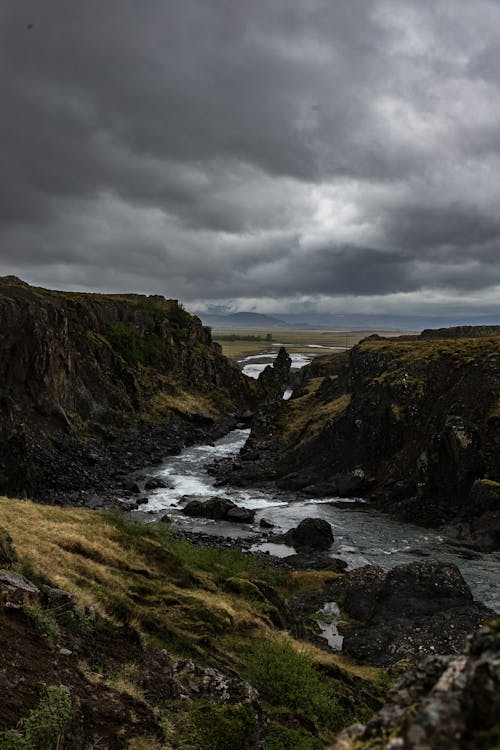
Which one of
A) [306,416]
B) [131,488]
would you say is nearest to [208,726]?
[131,488]

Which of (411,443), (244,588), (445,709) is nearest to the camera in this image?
(445,709)

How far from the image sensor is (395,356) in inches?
2911

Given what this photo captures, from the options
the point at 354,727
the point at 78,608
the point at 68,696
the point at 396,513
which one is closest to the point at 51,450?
the point at 396,513

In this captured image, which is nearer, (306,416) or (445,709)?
(445,709)

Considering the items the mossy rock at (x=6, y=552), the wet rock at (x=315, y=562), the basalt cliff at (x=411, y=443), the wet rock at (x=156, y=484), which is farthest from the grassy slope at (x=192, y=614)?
the wet rock at (x=156, y=484)

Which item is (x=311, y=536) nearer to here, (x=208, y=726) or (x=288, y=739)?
(x=288, y=739)

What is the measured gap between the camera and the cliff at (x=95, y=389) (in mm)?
53625

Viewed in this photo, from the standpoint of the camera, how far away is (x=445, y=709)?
4609 millimetres

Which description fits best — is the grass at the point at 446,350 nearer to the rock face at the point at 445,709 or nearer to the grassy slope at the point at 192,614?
the grassy slope at the point at 192,614

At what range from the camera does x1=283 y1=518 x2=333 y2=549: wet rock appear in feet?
131

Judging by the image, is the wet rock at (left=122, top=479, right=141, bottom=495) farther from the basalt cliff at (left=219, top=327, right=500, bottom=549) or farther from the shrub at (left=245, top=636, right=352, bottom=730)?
the shrub at (left=245, top=636, right=352, bottom=730)

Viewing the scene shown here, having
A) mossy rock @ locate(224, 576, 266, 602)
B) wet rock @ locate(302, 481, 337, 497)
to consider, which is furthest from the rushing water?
mossy rock @ locate(224, 576, 266, 602)

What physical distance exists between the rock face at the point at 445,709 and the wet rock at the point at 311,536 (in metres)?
35.7

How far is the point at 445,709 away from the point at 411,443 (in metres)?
54.5
